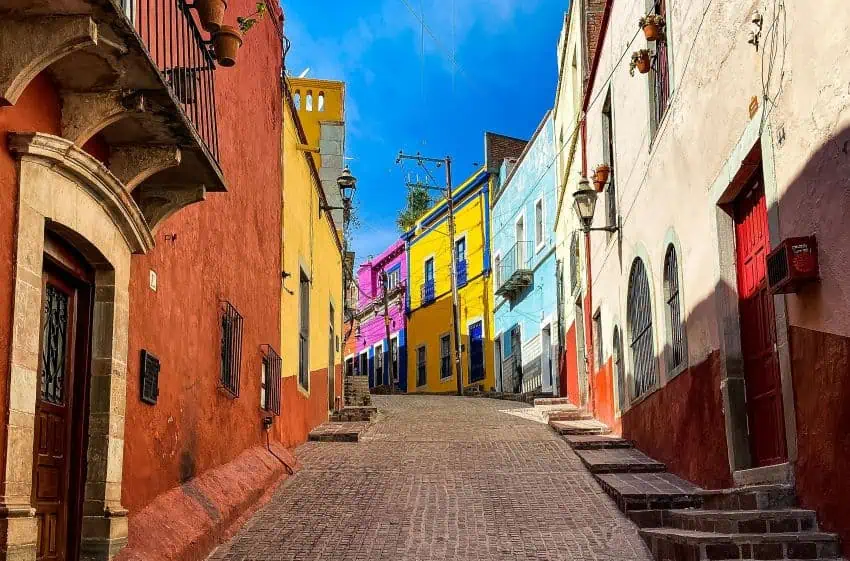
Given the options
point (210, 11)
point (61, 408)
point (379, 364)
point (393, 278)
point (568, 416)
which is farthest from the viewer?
point (379, 364)

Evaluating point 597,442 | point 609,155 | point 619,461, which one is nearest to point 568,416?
point 597,442

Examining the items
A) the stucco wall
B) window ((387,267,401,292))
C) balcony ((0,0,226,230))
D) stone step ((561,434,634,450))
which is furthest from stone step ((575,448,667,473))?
window ((387,267,401,292))

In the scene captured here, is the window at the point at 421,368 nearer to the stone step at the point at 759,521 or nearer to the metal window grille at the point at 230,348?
the metal window grille at the point at 230,348

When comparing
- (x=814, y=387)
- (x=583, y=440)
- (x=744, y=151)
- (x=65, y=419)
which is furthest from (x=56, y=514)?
(x=583, y=440)

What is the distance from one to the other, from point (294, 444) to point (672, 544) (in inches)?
298

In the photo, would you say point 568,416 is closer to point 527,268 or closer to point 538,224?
point 538,224

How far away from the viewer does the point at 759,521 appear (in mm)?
6207

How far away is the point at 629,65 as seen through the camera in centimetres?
1225

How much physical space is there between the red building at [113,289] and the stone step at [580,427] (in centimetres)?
591

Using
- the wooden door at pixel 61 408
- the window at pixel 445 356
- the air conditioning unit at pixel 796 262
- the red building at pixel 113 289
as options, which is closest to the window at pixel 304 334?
the red building at pixel 113 289

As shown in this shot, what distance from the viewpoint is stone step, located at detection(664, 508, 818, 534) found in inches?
237

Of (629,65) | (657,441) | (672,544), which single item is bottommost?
(672,544)

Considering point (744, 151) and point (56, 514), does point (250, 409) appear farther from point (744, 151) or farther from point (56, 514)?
point (744, 151)

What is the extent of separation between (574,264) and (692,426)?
11.0 metres
